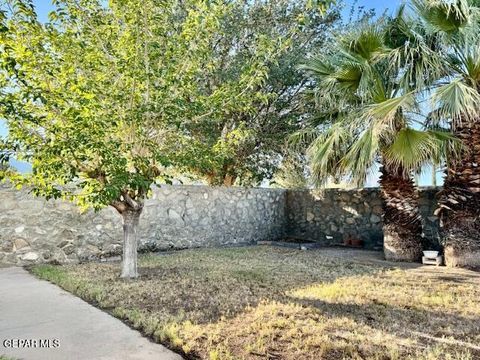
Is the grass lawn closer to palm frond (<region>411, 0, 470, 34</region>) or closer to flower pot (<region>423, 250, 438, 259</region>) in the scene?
flower pot (<region>423, 250, 438, 259</region>)

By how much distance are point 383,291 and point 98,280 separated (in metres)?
3.83

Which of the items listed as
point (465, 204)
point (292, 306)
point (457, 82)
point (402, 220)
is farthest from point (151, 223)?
point (457, 82)

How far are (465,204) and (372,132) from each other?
2106 mm

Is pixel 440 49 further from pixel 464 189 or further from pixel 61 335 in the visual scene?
pixel 61 335

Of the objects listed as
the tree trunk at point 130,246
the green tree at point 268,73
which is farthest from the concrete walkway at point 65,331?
the green tree at point 268,73

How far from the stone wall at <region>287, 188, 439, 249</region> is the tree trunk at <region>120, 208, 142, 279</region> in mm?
6266

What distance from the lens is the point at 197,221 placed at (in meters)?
9.73

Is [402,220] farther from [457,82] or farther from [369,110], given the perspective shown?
[457,82]

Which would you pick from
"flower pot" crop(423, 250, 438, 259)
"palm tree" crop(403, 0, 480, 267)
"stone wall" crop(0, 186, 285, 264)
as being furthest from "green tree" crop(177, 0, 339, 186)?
"flower pot" crop(423, 250, 438, 259)

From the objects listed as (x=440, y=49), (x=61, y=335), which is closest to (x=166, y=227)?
(x=61, y=335)

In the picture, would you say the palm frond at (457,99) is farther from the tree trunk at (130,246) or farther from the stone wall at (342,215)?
the tree trunk at (130,246)

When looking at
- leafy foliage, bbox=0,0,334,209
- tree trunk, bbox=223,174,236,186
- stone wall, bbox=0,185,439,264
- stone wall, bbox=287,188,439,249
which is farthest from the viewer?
tree trunk, bbox=223,174,236,186

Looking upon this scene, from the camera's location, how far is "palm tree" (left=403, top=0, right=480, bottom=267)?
656 centimetres

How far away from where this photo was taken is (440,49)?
7215 mm
